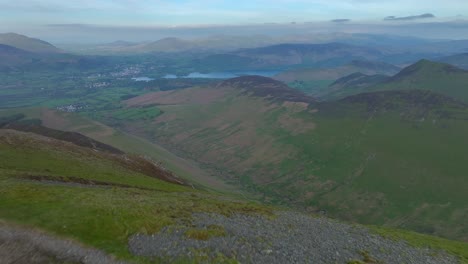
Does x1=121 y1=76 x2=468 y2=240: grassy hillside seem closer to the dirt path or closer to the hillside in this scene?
the hillside

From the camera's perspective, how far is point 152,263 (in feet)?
94.6

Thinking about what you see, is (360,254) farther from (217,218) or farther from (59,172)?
(59,172)

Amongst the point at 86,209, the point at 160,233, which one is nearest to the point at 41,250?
the point at 86,209

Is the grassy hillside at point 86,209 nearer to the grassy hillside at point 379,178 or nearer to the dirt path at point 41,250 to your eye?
the dirt path at point 41,250

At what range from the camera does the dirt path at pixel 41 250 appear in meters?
28.2

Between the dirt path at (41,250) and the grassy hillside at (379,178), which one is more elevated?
the dirt path at (41,250)

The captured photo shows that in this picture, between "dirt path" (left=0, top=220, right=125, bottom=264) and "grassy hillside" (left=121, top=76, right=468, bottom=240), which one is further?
"grassy hillside" (left=121, top=76, right=468, bottom=240)

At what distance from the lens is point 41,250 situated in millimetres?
29375

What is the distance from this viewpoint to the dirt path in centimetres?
2825

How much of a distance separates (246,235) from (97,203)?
15.3 metres

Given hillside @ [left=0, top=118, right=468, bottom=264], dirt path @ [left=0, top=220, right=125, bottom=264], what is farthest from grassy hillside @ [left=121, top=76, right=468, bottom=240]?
dirt path @ [left=0, top=220, right=125, bottom=264]

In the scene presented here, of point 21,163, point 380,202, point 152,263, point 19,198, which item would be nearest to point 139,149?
point 380,202

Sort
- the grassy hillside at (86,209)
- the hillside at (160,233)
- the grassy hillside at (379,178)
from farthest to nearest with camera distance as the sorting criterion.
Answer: the grassy hillside at (379,178), the grassy hillside at (86,209), the hillside at (160,233)

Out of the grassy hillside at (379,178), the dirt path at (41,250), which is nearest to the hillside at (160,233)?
the dirt path at (41,250)
